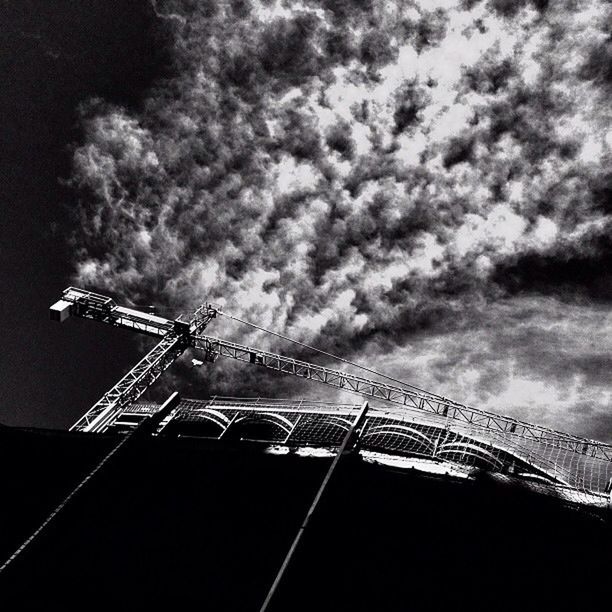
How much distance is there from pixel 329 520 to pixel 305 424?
1839 centimetres

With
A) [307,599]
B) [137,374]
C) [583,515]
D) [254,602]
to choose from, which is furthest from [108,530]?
[137,374]

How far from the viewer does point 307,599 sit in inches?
217

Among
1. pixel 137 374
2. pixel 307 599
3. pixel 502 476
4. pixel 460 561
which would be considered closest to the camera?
pixel 307 599

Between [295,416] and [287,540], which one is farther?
[295,416]

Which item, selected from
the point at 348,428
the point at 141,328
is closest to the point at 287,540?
the point at 348,428

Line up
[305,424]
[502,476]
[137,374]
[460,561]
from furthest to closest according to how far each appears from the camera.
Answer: [137,374], [305,424], [502,476], [460,561]

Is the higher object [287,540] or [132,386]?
[132,386]

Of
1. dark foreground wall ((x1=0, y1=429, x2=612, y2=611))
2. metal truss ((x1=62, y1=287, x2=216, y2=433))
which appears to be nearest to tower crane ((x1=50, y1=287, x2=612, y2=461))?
metal truss ((x1=62, y1=287, x2=216, y2=433))

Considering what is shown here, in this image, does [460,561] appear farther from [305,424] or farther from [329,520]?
[305,424]

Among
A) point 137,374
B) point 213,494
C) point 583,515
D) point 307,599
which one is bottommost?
point 307,599

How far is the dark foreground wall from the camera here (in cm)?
571

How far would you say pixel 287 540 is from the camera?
20.8 ft

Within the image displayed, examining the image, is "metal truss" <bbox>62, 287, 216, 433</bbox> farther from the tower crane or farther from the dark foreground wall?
the dark foreground wall

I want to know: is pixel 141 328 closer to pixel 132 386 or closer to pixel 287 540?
pixel 132 386
